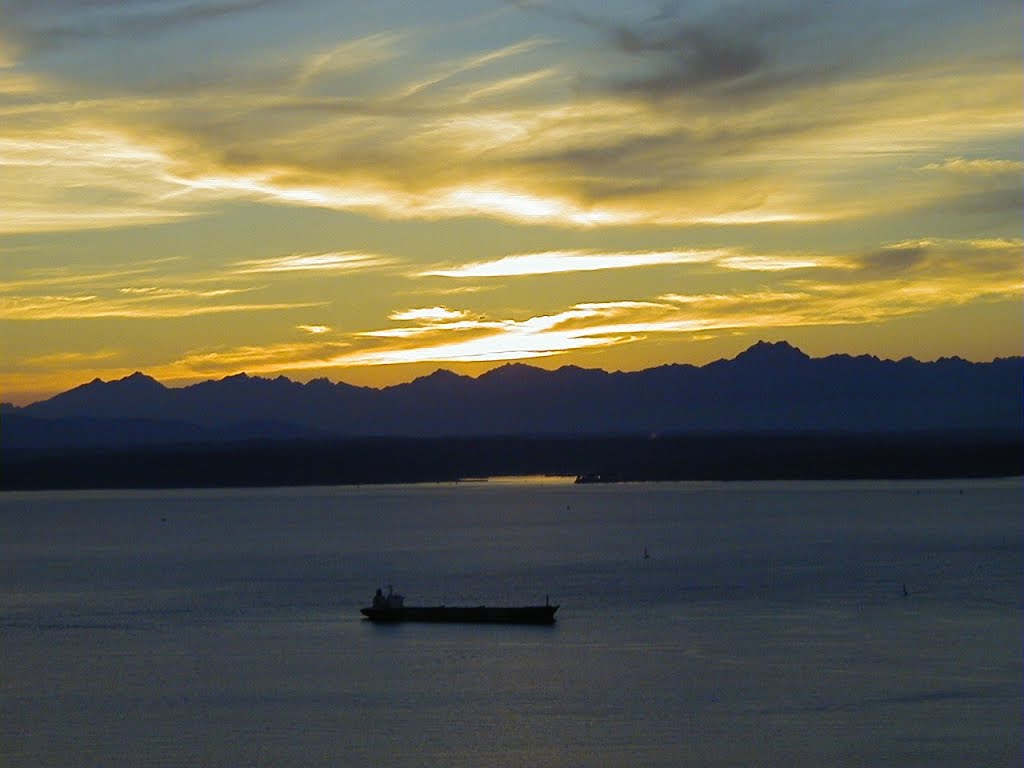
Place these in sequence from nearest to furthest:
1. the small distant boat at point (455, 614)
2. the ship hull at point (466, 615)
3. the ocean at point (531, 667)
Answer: the ocean at point (531, 667), the ship hull at point (466, 615), the small distant boat at point (455, 614)

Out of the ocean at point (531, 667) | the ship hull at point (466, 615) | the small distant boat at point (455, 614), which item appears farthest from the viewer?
the small distant boat at point (455, 614)

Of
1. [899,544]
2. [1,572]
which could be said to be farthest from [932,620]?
[1,572]

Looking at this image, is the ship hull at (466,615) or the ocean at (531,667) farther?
the ship hull at (466,615)

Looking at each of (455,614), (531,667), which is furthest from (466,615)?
(531,667)

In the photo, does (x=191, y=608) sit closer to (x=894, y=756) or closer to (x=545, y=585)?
(x=545, y=585)

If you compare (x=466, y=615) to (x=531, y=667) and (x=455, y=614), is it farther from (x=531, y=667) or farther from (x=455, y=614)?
(x=531, y=667)
